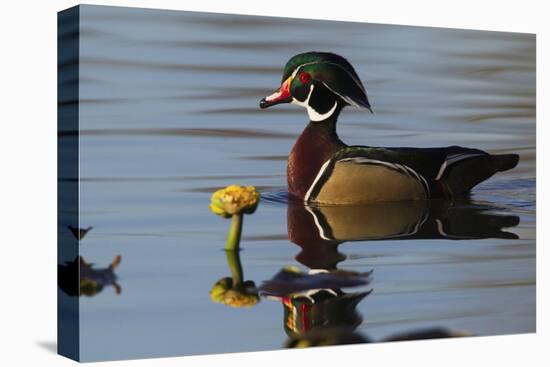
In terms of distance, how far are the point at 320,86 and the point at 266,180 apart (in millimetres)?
653

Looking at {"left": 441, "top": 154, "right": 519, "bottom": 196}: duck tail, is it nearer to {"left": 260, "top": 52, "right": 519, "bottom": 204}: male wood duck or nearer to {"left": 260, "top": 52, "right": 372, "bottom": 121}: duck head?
{"left": 260, "top": 52, "right": 519, "bottom": 204}: male wood duck

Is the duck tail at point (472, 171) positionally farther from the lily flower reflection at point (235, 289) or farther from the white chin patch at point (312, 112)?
the lily flower reflection at point (235, 289)

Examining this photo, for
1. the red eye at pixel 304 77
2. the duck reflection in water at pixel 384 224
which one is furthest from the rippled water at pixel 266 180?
the red eye at pixel 304 77

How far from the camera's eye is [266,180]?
7.27 metres

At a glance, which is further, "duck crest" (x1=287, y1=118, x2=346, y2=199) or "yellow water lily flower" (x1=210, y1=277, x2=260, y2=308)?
"duck crest" (x1=287, y1=118, x2=346, y2=199)

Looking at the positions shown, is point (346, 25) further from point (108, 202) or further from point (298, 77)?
point (108, 202)

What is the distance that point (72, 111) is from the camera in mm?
6809

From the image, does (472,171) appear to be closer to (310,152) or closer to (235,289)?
(310,152)

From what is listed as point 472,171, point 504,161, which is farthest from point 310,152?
point 504,161

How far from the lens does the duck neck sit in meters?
7.37

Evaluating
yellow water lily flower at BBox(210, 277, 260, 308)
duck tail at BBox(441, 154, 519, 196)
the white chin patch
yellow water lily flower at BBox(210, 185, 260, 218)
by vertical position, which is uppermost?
the white chin patch

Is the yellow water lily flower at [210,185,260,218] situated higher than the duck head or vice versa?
the duck head

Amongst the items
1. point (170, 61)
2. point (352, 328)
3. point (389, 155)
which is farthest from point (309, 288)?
point (170, 61)

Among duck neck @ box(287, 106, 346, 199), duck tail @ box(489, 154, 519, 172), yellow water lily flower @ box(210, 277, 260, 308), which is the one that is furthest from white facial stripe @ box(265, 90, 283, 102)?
duck tail @ box(489, 154, 519, 172)
